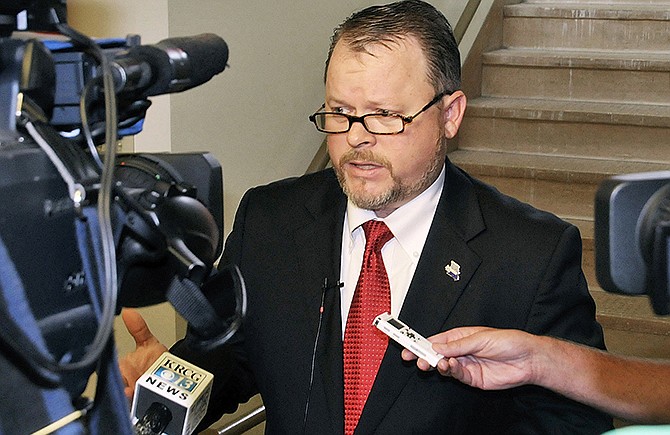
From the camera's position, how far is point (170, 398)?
150 centimetres

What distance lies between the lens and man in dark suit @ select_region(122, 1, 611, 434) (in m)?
1.91

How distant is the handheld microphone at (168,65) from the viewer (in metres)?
0.78

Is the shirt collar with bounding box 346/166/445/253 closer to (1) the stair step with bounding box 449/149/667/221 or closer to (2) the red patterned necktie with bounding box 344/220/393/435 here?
(2) the red patterned necktie with bounding box 344/220/393/435

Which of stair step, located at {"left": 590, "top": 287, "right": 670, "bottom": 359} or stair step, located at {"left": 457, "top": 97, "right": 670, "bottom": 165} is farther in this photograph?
stair step, located at {"left": 457, "top": 97, "right": 670, "bottom": 165}

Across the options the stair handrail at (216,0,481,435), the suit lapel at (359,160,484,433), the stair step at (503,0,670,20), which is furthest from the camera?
the stair step at (503,0,670,20)

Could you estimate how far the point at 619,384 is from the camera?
1655 millimetres

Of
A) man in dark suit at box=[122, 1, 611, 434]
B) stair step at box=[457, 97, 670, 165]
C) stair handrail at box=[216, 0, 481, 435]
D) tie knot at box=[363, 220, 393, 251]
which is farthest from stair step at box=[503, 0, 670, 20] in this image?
tie knot at box=[363, 220, 393, 251]

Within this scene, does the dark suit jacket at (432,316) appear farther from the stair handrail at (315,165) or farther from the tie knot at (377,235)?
the stair handrail at (315,165)

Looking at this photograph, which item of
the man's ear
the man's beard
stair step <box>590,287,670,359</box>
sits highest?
the man's ear

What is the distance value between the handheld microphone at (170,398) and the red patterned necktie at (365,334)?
1.41ft

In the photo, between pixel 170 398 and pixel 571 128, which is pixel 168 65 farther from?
pixel 571 128

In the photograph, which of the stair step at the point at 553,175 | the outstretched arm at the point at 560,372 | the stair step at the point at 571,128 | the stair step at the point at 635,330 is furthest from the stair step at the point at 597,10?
the outstretched arm at the point at 560,372

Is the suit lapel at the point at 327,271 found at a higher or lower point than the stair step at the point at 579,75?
lower

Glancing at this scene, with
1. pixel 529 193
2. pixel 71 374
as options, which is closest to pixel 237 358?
pixel 71 374
